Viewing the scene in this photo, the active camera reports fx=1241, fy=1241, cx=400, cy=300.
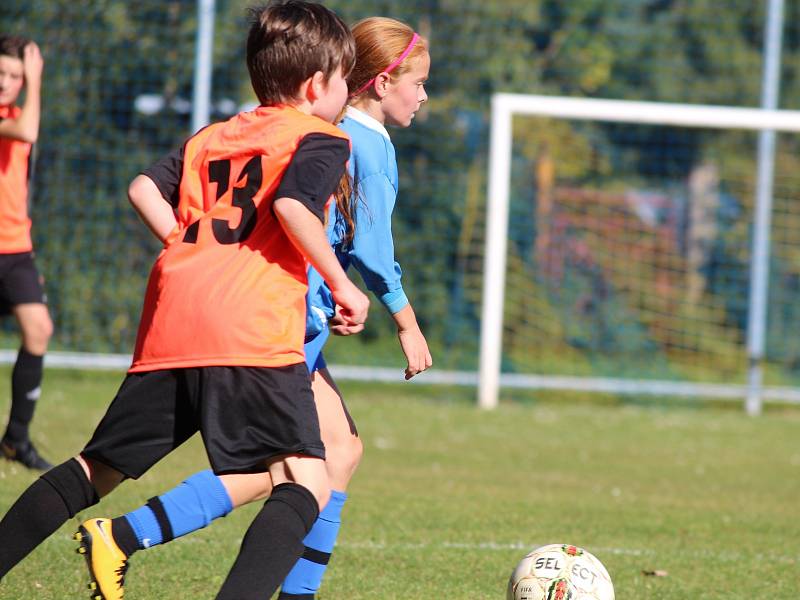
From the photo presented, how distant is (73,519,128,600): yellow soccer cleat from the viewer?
9.50ft

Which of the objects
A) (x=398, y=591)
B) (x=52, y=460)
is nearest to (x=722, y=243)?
(x=52, y=460)

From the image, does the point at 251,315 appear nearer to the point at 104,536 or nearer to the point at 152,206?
the point at 152,206

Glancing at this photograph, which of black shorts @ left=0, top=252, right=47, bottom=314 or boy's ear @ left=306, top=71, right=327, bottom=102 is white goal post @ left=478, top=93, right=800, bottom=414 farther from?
boy's ear @ left=306, top=71, right=327, bottom=102

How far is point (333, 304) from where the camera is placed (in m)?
3.46

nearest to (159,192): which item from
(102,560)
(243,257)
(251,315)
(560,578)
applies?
(243,257)

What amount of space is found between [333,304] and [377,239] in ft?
0.94

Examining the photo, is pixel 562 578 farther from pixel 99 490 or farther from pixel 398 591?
pixel 99 490

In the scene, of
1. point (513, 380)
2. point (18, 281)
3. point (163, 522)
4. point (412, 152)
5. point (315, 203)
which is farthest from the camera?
point (412, 152)

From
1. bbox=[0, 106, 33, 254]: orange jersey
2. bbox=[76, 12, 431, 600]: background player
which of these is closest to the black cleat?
bbox=[0, 106, 33, 254]: orange jersey

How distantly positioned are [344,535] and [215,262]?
223 centimetres

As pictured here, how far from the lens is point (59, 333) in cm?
1080

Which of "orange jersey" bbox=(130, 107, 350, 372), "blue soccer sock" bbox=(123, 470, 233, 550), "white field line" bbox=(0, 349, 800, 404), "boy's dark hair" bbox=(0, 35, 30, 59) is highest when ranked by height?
"boy's dark hair" bbox=(0, 35, 30, 59)

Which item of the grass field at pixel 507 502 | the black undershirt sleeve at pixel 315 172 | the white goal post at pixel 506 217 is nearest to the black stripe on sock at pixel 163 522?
the grass field at pixel 507 502

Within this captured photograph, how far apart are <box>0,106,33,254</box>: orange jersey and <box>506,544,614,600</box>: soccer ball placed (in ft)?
11.6
